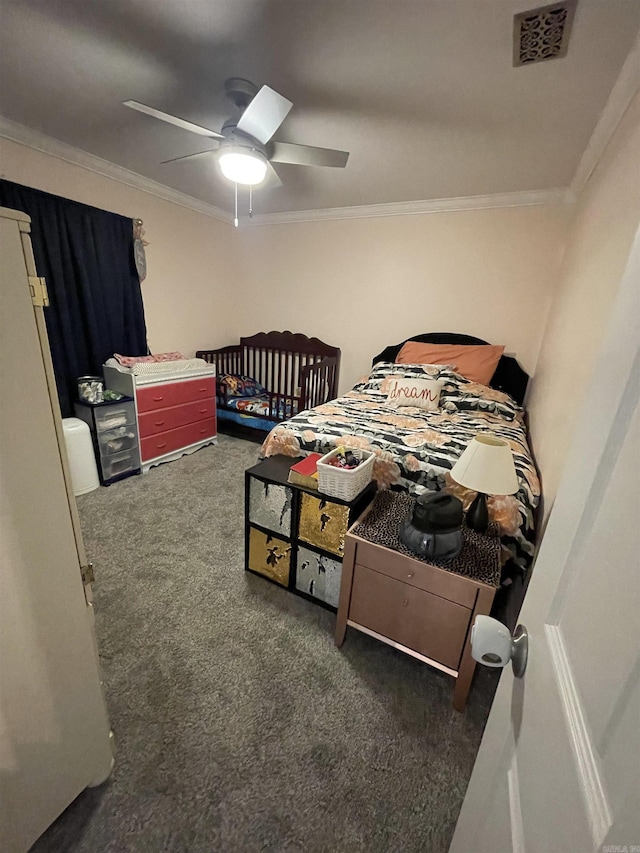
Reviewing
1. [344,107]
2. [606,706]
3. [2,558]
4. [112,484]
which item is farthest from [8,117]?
[606,706]

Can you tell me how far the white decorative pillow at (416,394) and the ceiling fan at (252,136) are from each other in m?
1.53

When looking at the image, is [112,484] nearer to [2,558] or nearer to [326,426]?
[326,426]

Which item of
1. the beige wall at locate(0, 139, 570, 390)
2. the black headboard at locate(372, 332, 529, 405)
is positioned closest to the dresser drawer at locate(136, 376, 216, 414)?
the beige wall at locate(0, 139, 570, 390)

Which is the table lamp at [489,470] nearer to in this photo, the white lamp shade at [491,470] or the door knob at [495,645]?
the white lamp shade at [491,470]

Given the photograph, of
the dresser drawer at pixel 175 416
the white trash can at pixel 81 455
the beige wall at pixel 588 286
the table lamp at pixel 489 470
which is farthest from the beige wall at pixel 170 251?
the beige wall at pixel 588 286

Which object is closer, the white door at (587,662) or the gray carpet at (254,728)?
the white door at (587,662)

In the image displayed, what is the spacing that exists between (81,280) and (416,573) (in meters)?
3.17

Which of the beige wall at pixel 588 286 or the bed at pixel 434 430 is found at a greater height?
the beige wall at pixel 588 286

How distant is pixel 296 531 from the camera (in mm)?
1738

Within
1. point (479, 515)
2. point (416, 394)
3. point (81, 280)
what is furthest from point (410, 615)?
point (81, 280)

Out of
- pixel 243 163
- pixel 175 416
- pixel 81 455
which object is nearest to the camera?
pixel 243 163

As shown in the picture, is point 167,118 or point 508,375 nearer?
point 167,118

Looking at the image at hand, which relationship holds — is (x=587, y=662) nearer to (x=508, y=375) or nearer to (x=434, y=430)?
(x=434, y=430)

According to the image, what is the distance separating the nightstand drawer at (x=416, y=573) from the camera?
4.12 ft
